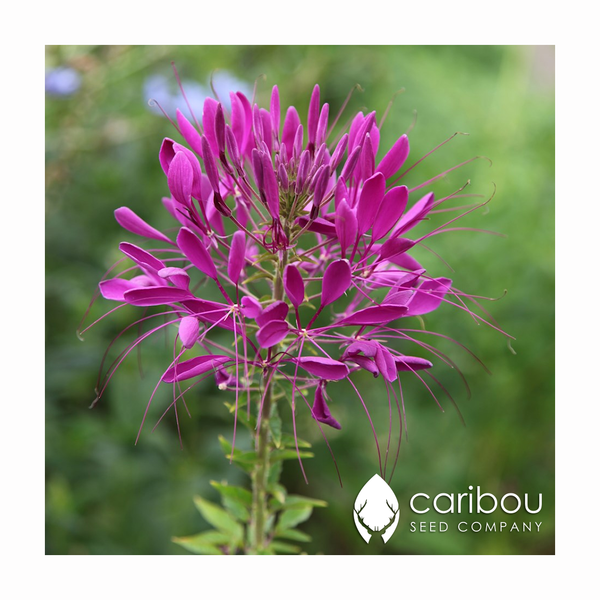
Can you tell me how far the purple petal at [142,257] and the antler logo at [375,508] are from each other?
86 cm

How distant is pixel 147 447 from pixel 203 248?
134cm

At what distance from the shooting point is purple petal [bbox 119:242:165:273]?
4.08 feet

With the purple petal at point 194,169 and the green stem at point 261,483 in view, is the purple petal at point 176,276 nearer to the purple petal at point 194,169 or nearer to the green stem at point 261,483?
the purple petal at point 194,169

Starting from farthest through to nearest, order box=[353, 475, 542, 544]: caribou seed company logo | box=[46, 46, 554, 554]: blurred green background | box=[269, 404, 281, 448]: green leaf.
A: box=[46, 46, 554, 554]: blurred green background, box=[353, 475, 542, 544]: caribou seed company logo, box=[269, 404, 281, 448]: green leaf

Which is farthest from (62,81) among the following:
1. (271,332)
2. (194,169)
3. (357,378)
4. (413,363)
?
(413,363)

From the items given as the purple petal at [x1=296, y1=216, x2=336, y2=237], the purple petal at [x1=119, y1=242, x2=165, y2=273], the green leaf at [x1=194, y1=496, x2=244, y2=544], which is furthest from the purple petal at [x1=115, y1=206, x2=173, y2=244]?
the green leaf at [x1=194, y1=496, x2=244, y2=544]

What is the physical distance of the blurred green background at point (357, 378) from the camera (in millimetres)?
2260

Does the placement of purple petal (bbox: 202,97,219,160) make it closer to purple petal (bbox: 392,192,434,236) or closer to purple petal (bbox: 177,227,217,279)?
purple petal (bbox: 177,227,217,279)

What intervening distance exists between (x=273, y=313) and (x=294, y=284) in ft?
0.24

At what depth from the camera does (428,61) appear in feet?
10.4

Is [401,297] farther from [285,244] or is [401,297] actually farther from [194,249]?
[194,249]

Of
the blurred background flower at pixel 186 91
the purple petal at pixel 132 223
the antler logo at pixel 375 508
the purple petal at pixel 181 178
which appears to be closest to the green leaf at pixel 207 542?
the antler logo at pixel 375 508

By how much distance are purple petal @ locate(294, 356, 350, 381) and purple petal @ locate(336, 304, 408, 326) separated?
105mm
